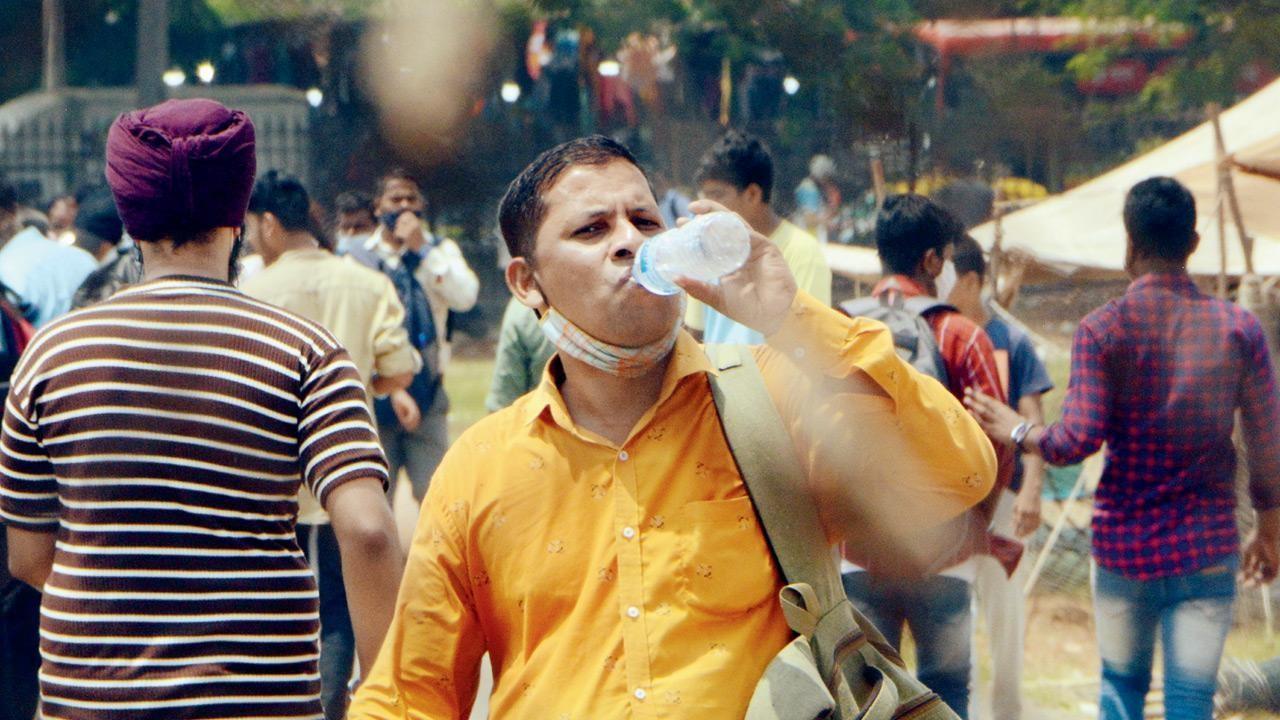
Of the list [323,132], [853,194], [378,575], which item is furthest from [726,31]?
[378,575]

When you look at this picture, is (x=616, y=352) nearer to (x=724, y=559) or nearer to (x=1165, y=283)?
A: (x=724, y=559)

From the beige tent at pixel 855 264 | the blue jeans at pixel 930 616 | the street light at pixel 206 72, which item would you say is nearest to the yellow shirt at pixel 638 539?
the blue jeans at pixel 930 616

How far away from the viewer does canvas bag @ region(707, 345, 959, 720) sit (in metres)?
1.99

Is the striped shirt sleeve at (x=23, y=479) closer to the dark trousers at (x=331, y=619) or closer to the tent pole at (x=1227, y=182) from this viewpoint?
the dark trousers at (x=331, y=619)

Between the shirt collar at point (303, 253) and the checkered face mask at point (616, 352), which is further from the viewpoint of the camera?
the shirt collar at point (303, 253)

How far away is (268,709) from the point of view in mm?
2531

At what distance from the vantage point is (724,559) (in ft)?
6.72

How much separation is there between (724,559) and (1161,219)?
2516mm

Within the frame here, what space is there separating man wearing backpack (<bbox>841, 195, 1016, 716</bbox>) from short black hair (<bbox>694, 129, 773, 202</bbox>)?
701mm

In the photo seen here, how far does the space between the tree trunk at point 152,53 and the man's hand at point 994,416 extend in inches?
296

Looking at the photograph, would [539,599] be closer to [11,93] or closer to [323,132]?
[323,132]

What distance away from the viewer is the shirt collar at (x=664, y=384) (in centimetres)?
215

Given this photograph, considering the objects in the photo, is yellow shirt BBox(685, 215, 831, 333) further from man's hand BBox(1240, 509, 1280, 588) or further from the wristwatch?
man's hand BBox(1240, 509, 1280, 588)

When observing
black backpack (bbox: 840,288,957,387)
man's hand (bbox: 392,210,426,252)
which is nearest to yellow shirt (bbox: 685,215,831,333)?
black backpack (bbox: 840,288,957,387)
